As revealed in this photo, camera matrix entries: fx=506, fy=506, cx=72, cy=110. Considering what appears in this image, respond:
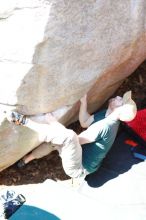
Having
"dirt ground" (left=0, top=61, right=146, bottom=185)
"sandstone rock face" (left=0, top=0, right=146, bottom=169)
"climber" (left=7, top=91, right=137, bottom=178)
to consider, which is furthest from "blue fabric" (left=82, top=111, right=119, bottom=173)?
"dirt ground" (left=0, top=61, right=146, bottom=185)

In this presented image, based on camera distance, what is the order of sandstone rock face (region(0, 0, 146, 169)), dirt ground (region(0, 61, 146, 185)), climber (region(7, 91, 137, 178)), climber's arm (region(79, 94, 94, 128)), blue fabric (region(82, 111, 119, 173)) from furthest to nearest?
dirt ground (region(0, 61, 146, 185))
climber's arm (region(79, 94, 94, 128))
blue fabric (region(82, 111, 119, 173))
climber (region(7, 91, 137, 178))
sandstone rock face (region(0, 0, 146, 169))

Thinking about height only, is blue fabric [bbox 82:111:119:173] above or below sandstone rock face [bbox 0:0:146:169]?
below

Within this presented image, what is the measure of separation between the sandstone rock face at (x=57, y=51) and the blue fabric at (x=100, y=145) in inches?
16.4

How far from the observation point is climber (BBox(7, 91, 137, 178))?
5.09m

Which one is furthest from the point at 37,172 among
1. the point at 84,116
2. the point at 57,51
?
the point at 57,51

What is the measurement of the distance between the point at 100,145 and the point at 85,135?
206 millimetres

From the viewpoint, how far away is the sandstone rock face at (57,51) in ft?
15.5

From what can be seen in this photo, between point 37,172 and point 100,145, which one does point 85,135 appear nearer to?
point 100,145

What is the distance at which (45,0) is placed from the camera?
15.1ft

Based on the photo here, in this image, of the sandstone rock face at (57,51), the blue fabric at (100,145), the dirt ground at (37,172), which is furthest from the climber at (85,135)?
the dirt ground at (37,172)

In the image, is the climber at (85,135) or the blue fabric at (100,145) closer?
the climber at (85,135)

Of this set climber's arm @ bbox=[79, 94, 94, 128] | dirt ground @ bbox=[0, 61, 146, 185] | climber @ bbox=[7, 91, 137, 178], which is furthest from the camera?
dirt ground @ bbox=[0, 61, 146, 185]

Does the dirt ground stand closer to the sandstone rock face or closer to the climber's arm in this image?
the sandstone rock face

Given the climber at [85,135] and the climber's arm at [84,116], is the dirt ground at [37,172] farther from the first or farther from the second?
the climber's arm at [84,116]
